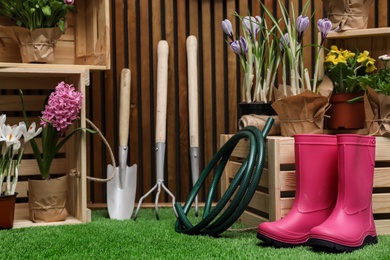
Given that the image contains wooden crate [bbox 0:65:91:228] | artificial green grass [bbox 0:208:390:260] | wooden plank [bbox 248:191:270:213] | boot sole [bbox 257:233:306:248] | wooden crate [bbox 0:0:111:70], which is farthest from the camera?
wooden crate [bbox 0:0:111:70]

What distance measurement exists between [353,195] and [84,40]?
5.39 feet

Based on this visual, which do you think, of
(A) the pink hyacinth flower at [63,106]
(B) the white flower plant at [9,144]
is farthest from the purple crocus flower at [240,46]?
(B) the white flower plant at [9,144]

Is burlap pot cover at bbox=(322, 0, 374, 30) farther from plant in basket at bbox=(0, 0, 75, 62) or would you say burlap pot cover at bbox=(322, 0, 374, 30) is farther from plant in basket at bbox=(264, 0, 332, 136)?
plant in basket at bbox=(0, 0, 75, 62)

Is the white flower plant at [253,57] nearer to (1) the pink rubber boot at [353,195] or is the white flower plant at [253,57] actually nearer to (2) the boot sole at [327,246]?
(1) the pink rubber boot at [353,195]

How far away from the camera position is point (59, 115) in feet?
9.14

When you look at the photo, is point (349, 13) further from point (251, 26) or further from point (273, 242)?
point (273, 242)

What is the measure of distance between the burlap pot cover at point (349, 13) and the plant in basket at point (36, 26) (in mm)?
1210

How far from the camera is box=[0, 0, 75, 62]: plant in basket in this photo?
291cm

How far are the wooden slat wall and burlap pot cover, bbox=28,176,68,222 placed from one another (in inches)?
21.1

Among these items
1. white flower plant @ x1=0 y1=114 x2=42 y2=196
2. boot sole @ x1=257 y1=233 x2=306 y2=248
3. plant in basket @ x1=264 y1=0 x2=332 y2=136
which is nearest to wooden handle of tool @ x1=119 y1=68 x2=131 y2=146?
white flower plant @ x1=0 y1=114 x2=42 y2=196

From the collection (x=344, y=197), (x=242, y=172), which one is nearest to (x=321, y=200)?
(x=344, y=197)

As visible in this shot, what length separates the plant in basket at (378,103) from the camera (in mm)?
2537

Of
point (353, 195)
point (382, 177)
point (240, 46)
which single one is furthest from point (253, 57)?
point (353, 195)

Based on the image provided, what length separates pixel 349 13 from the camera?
112 inches
